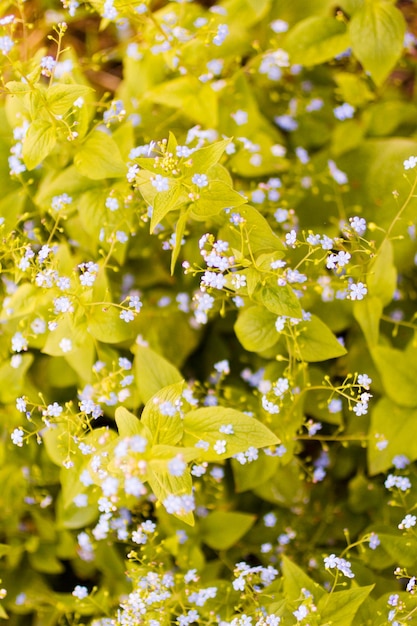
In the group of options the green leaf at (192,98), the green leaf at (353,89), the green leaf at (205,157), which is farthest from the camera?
the green leaf at (353,89)

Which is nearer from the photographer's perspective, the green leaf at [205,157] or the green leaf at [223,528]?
the green leaf at [205,157]

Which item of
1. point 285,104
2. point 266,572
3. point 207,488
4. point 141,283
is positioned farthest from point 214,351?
point 285,104

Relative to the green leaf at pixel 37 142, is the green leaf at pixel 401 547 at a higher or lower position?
lower

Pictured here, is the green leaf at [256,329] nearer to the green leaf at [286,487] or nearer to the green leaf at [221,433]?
the green leaf at [221,433]

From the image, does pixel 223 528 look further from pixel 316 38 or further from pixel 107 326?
pixel 316 38

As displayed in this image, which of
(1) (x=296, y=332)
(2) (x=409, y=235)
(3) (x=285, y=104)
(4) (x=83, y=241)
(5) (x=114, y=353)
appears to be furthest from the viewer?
(3) (x=285, y=104)

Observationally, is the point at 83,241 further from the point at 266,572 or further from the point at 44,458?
the point at 266,572

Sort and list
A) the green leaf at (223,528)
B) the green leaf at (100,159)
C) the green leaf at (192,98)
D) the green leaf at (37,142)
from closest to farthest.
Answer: the green leaf at (37,142) → the green leaf at (100,159) → the green leaf at (223,528) → the green leaf at (192,98)

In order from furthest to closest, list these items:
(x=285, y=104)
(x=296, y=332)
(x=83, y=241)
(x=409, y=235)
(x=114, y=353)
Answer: (x=285, y=104) < (x=409, y=235) < (x=83, y=241) < (x=114, y=353) < (x=296, y=332)

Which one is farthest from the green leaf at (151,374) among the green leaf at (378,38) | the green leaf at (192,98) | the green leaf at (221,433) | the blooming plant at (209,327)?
the green leaf at (378,38)
